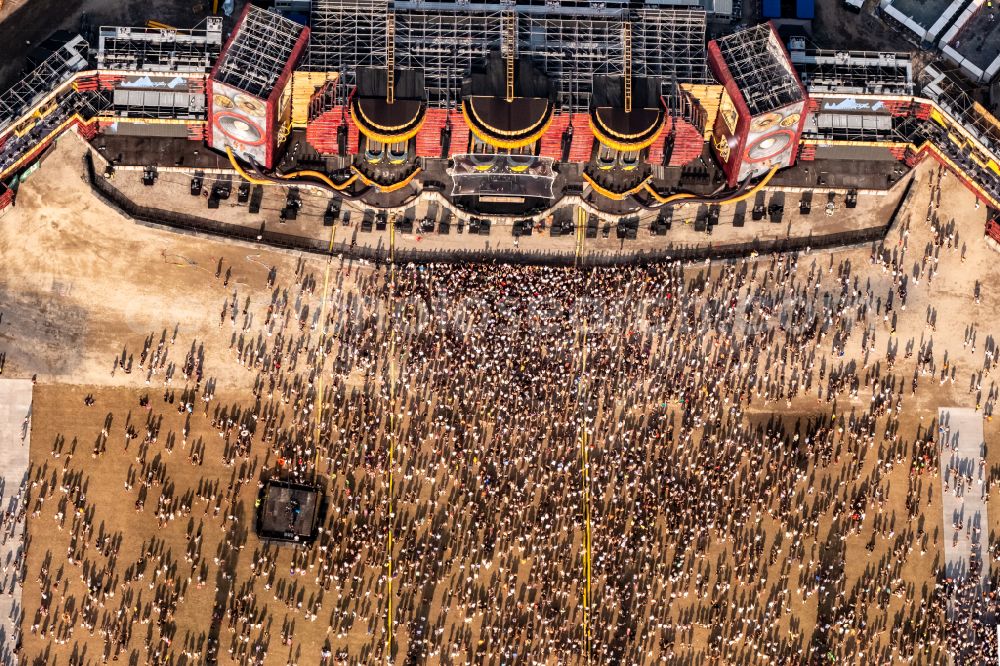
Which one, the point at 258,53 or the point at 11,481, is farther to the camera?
the point at 11,481

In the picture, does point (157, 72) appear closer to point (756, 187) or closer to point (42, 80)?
point (42, 80)

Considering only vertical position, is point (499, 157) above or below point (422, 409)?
above

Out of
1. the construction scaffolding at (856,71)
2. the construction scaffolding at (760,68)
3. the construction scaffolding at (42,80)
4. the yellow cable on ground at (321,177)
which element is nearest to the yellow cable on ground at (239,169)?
the yellow cable on ground at (321,177)

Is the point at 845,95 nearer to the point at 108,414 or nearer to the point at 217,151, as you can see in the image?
the point at 217,151

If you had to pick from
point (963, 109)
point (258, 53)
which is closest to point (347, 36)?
point (258, 53)

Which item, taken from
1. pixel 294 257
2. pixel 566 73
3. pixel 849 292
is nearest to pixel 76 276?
pixel 294 257

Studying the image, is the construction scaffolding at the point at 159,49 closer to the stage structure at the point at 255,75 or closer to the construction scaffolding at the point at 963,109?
the stage structure at the point at 255,75
